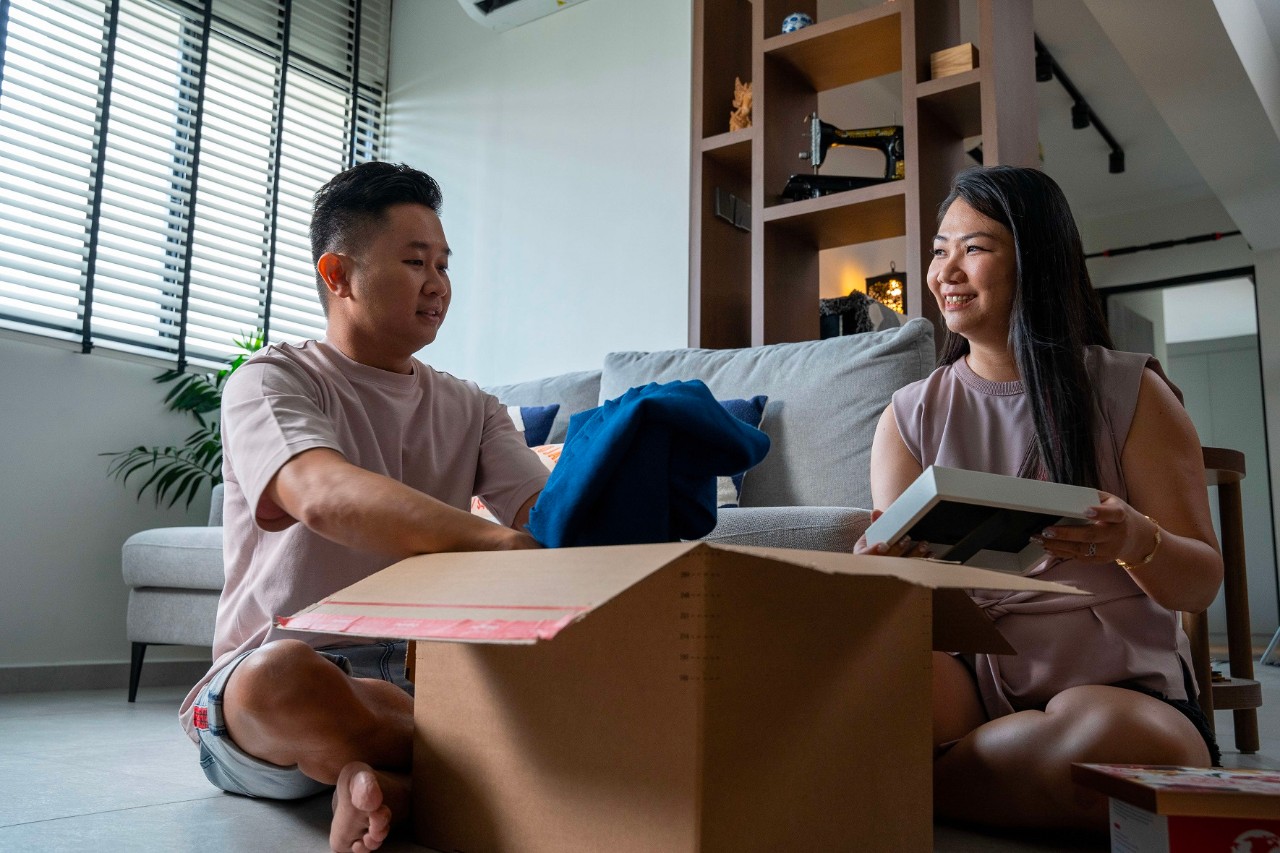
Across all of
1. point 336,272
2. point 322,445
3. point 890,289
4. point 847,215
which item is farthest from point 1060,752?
point 890,289

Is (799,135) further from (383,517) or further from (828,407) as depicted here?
(383,517)

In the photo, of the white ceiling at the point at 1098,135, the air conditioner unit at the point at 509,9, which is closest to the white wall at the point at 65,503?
the air conditioner unit at the point at 509,9

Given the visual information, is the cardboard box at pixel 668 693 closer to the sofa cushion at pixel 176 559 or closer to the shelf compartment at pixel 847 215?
the sofa cushion at pixel 176 559

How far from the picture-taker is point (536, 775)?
2.93 ft

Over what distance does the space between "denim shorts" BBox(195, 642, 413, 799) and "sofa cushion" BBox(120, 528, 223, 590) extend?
1.41 meters

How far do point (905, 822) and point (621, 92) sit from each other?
3006 mm

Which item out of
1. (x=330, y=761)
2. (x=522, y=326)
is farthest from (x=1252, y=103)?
(x=330, y=761)

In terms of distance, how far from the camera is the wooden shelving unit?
2840 millimetres

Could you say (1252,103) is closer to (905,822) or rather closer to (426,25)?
(426,25)

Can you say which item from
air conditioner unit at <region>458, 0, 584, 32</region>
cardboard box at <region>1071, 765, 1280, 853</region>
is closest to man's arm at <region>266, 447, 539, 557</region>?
cardboard box at <region>1071, 765, 1280, 853</region>

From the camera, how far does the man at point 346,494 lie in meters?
1.00

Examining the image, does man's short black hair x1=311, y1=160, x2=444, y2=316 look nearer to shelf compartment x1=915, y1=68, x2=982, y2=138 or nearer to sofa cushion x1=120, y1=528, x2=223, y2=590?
sofa cushion x1=120, y1=528, x2=223, y2=590

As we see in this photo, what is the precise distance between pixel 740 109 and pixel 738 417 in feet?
4.59

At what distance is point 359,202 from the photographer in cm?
142
